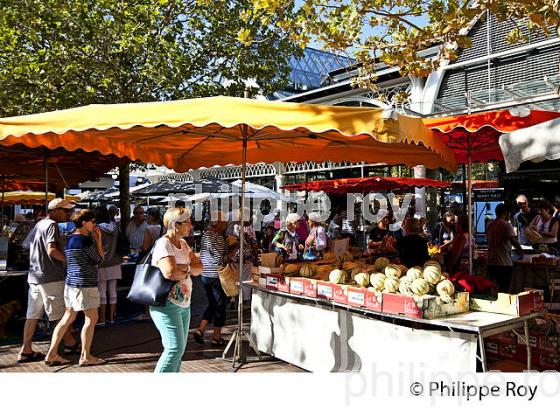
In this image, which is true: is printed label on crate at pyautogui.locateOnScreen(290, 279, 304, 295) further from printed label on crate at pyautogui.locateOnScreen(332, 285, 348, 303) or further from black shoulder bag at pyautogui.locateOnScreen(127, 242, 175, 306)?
black shoulder bag at pyautogui.locateOnScreen(127, 242, 175, 306)

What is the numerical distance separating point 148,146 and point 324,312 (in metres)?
3.38

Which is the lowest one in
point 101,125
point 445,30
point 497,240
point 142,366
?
point 142,366

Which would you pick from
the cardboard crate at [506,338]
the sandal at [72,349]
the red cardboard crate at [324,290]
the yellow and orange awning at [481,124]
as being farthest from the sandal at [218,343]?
the yellow and orange awning at [481,124]

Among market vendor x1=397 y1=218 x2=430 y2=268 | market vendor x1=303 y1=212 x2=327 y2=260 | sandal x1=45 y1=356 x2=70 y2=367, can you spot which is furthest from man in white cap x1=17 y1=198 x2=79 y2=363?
market vendor x1=303 y1=212 x2=327 y2=260

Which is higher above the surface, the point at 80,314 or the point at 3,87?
the point at 3,87

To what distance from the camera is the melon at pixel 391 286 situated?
14.4 ft

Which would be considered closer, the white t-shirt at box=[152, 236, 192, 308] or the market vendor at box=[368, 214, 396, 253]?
the white t-shirt at box=[152, 236, 192, 308]

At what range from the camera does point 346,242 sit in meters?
9.09

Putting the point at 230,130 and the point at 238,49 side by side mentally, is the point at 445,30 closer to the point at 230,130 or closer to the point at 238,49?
the point at 230,130

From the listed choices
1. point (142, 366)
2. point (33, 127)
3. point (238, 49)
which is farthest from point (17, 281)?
point (238, 49)

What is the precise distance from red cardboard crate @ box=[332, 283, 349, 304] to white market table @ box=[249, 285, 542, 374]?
2.6 inches

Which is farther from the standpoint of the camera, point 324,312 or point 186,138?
point 186,138

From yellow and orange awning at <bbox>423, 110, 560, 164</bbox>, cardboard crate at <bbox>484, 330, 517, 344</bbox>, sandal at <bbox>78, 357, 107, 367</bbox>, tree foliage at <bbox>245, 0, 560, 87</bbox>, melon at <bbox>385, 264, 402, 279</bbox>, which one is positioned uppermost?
tree foliage at <bbox>245, 0, 560, 87</bbox>

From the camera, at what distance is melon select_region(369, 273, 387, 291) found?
449cm
